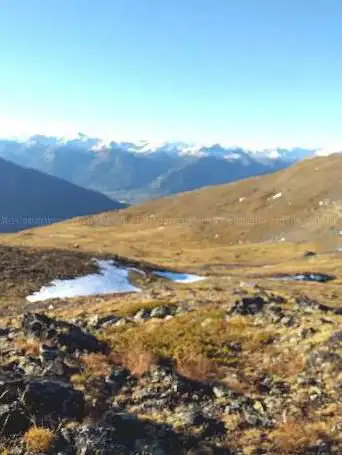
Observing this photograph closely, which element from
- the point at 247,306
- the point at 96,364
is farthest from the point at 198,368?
the point at 247,306

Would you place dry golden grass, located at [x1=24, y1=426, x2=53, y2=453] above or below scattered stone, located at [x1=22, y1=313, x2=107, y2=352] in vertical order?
below

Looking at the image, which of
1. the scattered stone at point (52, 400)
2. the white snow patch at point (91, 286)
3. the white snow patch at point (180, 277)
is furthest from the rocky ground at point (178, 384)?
the white snow patch at point (180, 277)

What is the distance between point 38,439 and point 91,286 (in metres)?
44.2

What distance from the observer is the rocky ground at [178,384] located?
12.7 meters

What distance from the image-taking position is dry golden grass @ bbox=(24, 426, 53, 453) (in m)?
11.9

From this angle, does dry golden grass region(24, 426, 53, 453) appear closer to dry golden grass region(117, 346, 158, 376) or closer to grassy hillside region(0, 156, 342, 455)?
grassy hillside region(0, 156, 342, 455)

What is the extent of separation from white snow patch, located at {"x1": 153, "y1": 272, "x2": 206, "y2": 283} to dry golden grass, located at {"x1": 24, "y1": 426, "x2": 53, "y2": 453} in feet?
190

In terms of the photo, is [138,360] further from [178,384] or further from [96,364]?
[178,384]

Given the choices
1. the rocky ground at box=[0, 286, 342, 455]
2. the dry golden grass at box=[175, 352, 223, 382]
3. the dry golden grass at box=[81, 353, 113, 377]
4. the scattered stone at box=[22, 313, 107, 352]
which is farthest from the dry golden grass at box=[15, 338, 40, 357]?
the dry golden grass at box=[175, 352, 223, 382]

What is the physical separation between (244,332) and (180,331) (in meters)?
2.48

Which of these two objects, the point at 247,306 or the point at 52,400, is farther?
the point at 247,306

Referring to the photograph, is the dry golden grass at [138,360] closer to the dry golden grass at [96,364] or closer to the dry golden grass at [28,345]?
the dry golden grass at [96,364]

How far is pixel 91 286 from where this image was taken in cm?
5591

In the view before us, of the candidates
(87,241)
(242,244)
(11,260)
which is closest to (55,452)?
(11,260)
